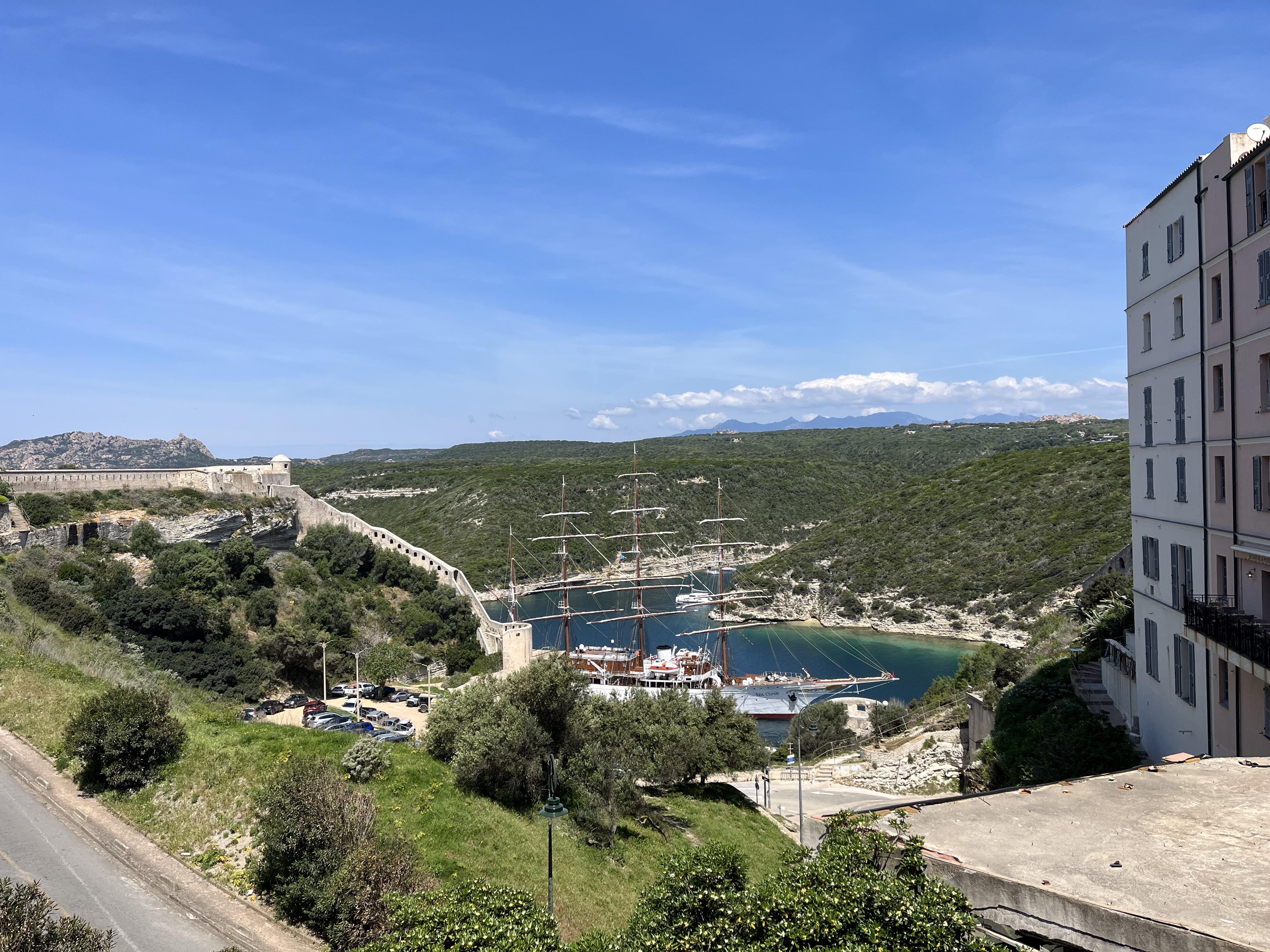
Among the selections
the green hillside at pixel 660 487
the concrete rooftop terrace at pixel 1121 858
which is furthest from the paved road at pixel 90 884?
the green hillside at pixel 660 487

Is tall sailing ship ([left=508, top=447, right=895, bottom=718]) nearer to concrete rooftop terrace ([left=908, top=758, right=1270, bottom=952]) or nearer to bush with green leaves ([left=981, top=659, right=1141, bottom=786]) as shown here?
bush with green leaves ([left=981, top=659, right=1141, bottom=786])

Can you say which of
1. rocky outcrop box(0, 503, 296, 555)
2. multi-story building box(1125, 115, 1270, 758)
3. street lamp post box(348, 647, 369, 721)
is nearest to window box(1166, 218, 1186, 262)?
multi-story building box(1125, 115, 1270, 758)

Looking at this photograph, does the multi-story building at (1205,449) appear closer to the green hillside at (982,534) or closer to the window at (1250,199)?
the window at (1250,199)

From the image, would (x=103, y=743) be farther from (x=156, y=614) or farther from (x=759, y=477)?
(x=759, y=477)

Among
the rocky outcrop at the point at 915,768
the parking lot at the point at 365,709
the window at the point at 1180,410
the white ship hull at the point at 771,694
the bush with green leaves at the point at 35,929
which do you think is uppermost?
the window at the point at 1180,410

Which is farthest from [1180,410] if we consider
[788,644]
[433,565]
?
[788,644]

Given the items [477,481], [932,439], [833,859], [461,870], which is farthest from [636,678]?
[932,439]
